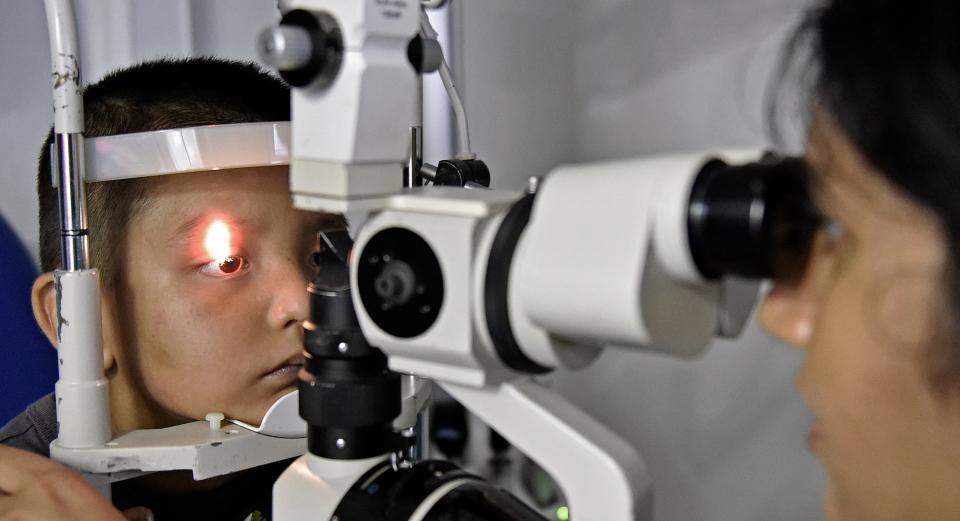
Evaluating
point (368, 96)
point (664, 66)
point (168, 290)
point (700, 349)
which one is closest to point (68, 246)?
point (168, 290)

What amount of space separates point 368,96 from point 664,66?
1294 mm

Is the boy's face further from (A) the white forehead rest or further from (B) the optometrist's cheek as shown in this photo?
(B) the optometrist's cheek

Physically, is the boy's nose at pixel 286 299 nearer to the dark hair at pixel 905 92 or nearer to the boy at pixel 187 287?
the boy at pixel 187 287

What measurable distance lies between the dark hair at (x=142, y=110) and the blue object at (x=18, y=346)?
0.17 meters

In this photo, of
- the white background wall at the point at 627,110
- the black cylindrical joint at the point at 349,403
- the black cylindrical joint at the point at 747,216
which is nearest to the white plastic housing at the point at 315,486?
the black cylindrical joint at the point at 349,403

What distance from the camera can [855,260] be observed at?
48cm

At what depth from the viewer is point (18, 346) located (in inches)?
48.4

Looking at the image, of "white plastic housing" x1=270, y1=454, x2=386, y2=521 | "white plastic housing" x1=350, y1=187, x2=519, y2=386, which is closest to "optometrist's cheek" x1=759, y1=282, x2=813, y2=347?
"white plastic housing" x1=350, y1=187, x2=519, y2=386

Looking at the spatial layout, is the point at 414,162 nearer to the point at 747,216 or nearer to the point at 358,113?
the point at 358,113

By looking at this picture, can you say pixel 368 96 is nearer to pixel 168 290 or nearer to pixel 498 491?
pixel 498 491

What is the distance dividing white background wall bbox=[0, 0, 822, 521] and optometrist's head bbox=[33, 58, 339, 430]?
1.46 ft

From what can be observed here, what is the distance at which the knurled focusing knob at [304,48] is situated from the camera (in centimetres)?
53

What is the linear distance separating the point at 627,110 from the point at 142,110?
1080mm

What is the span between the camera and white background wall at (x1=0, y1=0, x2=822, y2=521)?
1.37 m
